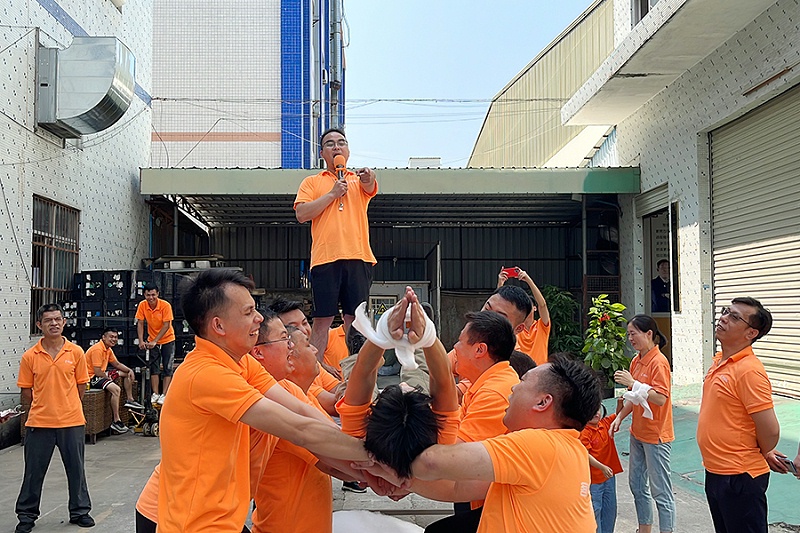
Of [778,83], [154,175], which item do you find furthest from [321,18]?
[778,83]

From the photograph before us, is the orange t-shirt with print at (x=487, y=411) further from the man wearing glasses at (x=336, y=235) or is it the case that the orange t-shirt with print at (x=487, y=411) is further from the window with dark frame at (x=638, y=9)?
the window with dark frame at (x=638, y=9)

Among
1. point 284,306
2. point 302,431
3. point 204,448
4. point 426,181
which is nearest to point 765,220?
point 426,181

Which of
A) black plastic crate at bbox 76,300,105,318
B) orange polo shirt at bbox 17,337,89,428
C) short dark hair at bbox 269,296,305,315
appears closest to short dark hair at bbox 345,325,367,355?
short dark hair at bbox 269,296,305,315

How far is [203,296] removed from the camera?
242 cm

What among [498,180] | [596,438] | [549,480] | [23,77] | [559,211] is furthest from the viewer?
[559,211]

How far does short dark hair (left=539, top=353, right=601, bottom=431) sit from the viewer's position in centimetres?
227

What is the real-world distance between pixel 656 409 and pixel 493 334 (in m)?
2.40

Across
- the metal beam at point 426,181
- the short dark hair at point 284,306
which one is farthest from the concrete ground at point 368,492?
the metal beam at point 426,181

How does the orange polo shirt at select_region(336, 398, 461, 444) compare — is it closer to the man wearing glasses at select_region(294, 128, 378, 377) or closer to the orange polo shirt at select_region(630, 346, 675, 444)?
the man wearing glasses at select_region(294, 128, 378, 377)

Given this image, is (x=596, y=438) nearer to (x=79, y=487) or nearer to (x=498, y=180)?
(x=79, y=487)

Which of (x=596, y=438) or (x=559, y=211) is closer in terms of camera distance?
(x=596, y=438)

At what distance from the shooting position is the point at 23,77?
31.1ft

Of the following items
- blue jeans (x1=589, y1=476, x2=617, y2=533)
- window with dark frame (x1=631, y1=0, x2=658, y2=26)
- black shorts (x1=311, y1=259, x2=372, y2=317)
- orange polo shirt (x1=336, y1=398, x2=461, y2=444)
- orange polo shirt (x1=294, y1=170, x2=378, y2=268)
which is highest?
window with dark frame (x1=631, y1=0, x2=658, y2=26)

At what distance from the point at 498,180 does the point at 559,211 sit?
12.1 feet
